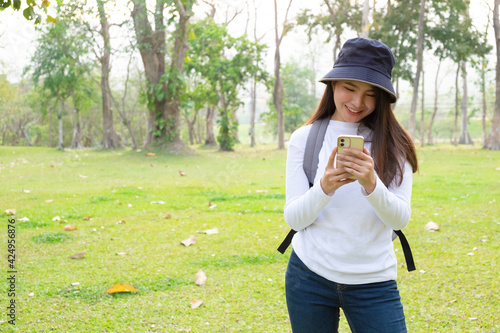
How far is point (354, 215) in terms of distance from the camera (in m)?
1.83

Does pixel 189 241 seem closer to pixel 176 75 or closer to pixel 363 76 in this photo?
pixel 363 76

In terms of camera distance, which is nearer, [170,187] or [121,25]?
[170,187]

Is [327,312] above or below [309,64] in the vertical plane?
below

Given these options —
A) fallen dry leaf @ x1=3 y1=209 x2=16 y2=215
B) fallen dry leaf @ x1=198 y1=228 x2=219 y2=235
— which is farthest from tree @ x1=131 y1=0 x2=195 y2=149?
fallen dry leaf @ x1=198 y1=228 x2=219 y2=235

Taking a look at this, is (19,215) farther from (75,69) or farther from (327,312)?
(75,69)

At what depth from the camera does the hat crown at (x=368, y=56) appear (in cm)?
187

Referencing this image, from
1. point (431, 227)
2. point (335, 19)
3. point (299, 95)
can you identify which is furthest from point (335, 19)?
point (299, 95)

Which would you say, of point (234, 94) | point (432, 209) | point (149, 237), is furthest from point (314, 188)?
point (234, 94)

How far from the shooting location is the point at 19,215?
21.3 feet

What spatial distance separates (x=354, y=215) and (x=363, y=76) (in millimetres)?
510

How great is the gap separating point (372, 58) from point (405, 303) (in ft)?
7.50

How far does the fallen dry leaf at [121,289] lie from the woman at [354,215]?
2.13 metres

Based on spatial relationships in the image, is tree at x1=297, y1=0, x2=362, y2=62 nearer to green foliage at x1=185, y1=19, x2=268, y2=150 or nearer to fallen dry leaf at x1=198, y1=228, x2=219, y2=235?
green foliage at x1=185, y1=19, x2=268, y2=150

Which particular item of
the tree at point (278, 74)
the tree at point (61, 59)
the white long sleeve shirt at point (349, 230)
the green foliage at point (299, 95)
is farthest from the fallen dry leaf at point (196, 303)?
the green foliage at point (299, 95)
